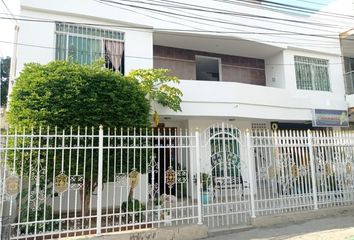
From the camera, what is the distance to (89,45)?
9641 millimetres

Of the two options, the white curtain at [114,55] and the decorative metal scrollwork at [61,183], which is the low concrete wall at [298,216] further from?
the white curtain at [114,55]

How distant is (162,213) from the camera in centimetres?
638

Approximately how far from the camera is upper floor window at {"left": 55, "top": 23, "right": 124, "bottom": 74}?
364 inches

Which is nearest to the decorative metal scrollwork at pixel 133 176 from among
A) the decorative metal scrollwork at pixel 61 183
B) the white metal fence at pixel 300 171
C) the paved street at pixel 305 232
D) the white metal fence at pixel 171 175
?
the white metal fence at pixel 171 175

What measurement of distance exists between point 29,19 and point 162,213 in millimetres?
6897

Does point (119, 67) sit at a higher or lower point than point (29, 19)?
lower

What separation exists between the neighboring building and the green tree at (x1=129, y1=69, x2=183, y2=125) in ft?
3.24

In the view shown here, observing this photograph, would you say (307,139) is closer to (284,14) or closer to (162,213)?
(162,213)


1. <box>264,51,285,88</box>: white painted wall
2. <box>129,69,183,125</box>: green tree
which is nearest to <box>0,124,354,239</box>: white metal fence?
<box>129,69,183,125</box>: green tree

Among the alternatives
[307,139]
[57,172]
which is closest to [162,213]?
[57,172]

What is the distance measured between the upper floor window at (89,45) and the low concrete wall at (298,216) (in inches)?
253

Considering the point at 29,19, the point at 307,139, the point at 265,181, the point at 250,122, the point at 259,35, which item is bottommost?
the point at 265,181

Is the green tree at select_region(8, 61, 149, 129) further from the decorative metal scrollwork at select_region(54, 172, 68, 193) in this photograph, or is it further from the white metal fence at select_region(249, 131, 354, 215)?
the white metal fence at select_region(249, 131, 354, 215)

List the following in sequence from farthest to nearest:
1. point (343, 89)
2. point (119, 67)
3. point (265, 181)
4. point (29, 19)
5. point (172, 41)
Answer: point (343, 89), point (172, 41), point (119, 67), point (29, 19), point (265, 181)
